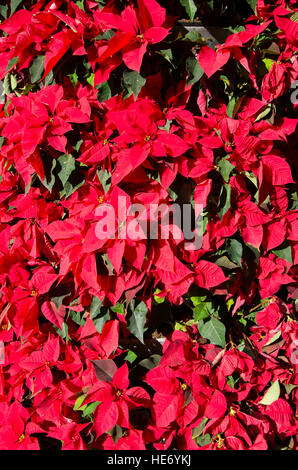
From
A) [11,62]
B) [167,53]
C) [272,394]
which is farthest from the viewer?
[272,394]

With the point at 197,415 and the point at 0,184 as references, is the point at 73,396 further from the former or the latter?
the point at 0,184

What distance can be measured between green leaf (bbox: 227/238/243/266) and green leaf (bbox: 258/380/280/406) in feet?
1.31

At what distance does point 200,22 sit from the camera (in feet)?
3.39

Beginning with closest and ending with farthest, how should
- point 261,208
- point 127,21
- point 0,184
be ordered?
point 127,21 < point 261,208 < point 0,184

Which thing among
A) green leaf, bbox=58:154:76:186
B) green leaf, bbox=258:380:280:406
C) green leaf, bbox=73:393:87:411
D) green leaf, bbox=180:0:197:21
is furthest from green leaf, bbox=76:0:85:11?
green leaf, bbox=258:380:280:406

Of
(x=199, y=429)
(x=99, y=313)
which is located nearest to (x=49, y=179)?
(x=99, y=313)

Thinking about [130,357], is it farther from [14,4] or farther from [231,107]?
[14,4]

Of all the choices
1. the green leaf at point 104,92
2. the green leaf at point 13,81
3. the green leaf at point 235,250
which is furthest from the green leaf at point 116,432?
the green leaf at point 13,81

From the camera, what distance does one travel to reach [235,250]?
1034 mm

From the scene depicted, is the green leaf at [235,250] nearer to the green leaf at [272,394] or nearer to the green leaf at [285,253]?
the green leaf at [285,253]

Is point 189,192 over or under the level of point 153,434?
over

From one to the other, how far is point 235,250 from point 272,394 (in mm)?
455
